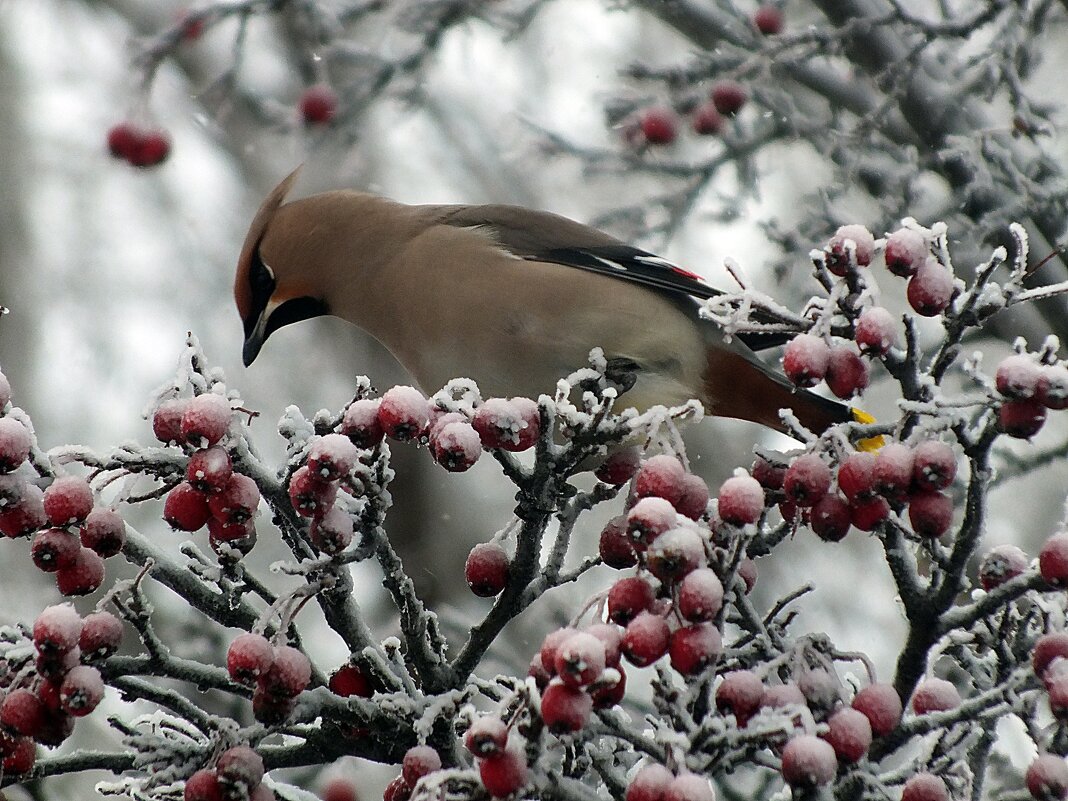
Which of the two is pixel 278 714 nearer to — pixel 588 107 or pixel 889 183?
pixel 889 183

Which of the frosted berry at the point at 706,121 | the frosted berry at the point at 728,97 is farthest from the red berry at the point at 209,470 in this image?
the frosted berry at the point at 706,121

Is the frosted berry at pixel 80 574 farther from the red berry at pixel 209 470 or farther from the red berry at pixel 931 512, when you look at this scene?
the red berry at pixel 931 512

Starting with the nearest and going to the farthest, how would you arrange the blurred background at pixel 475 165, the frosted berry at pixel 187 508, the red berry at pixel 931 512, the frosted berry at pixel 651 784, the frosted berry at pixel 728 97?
the frosted berry at pixel 651 784 → the red berry at pixel 931 512 → the frosted berry at pixel 187 508 → the blurred background at pixel 475 165 → the frosted berry at pixel 728 97

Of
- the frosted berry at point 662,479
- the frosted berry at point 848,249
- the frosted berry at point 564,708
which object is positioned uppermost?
the frosted berry at point 848,249

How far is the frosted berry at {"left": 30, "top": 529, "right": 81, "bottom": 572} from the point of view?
64.5 inches

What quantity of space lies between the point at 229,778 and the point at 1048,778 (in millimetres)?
907

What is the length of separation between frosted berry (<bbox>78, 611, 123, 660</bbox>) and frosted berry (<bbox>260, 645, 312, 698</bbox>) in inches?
7.5

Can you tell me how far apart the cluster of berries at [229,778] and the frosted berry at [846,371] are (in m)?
0.83

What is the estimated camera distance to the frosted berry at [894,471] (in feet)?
5.24

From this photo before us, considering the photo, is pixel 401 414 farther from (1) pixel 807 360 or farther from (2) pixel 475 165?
(2) pixel 475 165

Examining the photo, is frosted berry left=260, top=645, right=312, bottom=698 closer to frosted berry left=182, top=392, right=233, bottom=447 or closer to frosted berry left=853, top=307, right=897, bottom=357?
frosted berry left=182, top=392, right=233, bottom=447

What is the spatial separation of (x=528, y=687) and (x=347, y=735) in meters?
0.49

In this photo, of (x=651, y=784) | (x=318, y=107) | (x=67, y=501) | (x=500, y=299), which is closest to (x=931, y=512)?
(x=651, y=784)

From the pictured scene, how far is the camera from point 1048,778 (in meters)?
1.50
